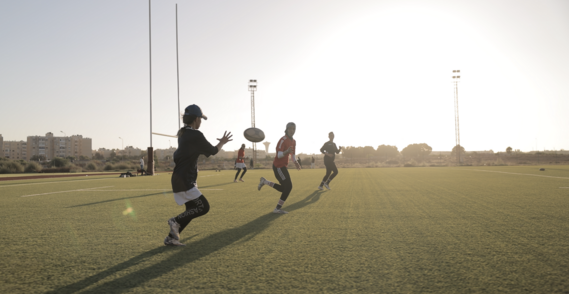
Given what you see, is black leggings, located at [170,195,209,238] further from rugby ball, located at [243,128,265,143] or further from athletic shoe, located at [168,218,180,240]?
rugby ball, located at [243,128,265,143]

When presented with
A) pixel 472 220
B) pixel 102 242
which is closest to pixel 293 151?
pixel 472 220

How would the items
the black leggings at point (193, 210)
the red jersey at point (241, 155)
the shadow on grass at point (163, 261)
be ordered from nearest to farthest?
the shadow on grass at point (163, 261) → the black leggings at point (193, 210) → the red jersey at point (241, 155)

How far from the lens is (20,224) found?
19.3ft

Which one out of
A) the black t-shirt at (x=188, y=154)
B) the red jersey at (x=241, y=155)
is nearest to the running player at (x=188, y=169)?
the black t-shirt at (x=188, y=154)

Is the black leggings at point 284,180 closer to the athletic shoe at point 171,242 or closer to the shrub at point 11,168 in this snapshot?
the athletic shoe at point 171,242

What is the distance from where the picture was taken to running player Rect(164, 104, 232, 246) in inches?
165

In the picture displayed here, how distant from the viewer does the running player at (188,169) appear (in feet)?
13.8

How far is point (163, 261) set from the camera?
363 cm

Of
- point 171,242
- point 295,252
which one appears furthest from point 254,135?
point 295,252

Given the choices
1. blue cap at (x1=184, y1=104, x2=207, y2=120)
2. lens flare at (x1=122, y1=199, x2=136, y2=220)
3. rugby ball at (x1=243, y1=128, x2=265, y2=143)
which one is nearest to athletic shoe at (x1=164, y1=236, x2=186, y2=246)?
blue cap at (x1=184, y1=104, x2=207, y2=120)

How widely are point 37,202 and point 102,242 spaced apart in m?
6.06

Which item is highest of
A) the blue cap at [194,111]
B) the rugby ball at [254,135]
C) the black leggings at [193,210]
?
the rugby ball at [254,135]

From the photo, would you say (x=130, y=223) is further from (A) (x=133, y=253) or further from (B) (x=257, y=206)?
(B) (x=257, y=206)

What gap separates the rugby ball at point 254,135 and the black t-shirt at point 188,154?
2122 centimetres
